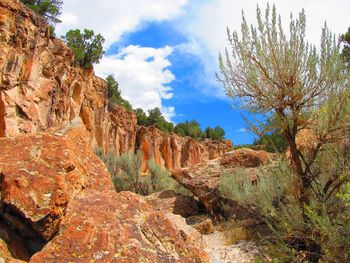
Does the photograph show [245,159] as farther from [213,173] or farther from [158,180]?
[158,180]

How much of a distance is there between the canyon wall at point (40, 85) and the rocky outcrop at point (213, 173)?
537 cm

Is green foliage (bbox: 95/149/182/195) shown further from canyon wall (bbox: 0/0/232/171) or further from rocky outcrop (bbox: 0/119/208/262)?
rocky outcrop (bbox: 0/119/208/262)

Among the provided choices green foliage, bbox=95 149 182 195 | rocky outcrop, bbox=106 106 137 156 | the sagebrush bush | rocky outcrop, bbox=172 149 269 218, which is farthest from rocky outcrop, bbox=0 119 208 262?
rocky outcrop, bbox=106 106 137 156

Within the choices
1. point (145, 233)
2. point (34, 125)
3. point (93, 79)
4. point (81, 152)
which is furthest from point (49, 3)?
point (145, 233)

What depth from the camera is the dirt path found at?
9.03m

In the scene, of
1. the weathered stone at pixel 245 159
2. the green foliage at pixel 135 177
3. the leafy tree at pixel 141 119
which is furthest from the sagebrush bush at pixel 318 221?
the leafy tree at pixel 141 119

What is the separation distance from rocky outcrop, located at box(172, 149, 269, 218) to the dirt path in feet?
10.9

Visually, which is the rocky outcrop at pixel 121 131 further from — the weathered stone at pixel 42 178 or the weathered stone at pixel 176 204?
the weathered stone at pixel 42 178

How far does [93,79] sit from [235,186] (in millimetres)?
20357

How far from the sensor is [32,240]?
3.85 meters

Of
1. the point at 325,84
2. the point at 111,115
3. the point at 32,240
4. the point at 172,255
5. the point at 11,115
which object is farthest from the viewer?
the point at 111,115

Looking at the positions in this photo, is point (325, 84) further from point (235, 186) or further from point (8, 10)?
point (8, 10)

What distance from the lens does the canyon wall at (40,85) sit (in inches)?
618

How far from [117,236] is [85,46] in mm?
28023
